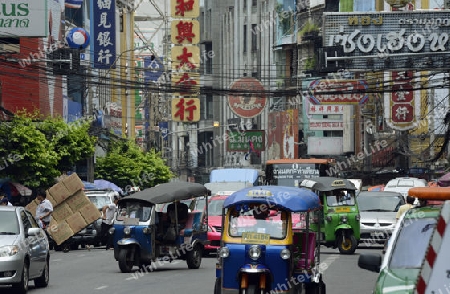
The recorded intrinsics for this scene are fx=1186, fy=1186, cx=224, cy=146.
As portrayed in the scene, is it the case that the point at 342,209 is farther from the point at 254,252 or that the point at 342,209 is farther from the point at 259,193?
the point at 254,252

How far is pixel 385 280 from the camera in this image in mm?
9836

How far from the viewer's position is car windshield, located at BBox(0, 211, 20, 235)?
62.3ft

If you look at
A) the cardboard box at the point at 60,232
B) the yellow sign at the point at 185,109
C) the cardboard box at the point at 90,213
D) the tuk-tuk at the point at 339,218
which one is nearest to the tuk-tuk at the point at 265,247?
the tuk-tuk at the point at 339,218

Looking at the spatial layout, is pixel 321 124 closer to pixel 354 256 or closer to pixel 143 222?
pixel 354 256

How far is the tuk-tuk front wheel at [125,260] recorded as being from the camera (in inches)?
952

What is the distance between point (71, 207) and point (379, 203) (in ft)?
30.9

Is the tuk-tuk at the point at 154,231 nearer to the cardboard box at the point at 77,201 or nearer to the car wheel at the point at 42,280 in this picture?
the car wheel at the point at 42,280

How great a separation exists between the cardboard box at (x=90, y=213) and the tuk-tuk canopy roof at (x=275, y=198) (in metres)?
20.2

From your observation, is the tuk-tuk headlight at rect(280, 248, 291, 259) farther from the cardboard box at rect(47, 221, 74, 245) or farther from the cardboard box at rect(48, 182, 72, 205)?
the cardboard box at rect(48, 182, 72, 205)

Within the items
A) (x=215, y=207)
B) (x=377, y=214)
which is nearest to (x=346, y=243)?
(x=377, y=214)

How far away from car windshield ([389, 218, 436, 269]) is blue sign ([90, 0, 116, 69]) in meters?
56.3

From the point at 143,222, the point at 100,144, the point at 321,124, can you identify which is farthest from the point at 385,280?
the point at 321,124

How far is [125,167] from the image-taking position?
63250 mm

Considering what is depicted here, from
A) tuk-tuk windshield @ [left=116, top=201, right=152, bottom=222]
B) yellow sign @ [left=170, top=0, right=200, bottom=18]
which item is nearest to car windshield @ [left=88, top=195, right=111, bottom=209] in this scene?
tuk-tuk windshield @ [left=116, top=201, right=152, bottom=222]
